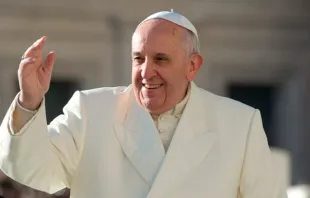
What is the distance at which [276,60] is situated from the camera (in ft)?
47.4

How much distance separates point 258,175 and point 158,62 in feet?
1.80

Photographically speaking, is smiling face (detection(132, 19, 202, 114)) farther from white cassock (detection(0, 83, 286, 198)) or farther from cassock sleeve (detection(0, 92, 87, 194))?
cassock sleeve (detection(0, 92, 87, 194))

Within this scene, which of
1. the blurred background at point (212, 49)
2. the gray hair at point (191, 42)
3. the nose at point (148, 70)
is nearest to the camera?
the nose at point (148, 70)

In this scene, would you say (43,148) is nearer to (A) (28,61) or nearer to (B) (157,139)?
(A) (28,61)

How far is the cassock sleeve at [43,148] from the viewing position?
3.87m

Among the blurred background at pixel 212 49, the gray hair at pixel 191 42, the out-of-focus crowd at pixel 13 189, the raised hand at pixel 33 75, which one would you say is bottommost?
the out-of-focus crowd at pixel 13 189

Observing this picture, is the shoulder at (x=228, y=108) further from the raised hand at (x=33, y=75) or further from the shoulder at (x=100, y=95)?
the raised hand at (x=33, y=75)

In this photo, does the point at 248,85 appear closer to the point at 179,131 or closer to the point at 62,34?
the point at 62,34

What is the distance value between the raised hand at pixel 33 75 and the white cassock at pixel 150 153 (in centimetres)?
23

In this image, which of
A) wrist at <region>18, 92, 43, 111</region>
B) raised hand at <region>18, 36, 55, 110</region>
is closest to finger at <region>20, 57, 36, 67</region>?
raised hand at <region>18, 36, 55, 110</region>

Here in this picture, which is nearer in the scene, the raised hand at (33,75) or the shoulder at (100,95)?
the raised hand at (33,75)

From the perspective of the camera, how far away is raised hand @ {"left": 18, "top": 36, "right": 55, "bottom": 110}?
3781 mm

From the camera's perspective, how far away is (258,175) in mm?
4234

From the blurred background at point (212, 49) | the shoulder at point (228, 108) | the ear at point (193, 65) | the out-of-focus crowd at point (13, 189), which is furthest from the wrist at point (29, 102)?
the blurred background at point (212, 49)
